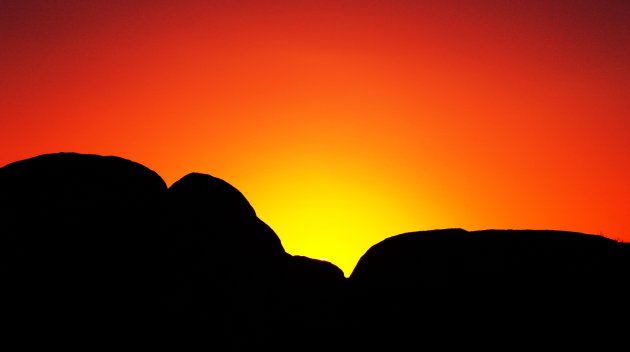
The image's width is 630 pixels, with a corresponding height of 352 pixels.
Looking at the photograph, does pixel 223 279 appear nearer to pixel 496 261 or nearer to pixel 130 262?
pixel 130 262

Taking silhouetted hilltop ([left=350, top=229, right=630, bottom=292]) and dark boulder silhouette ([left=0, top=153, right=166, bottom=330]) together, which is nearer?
silhouetted hilltop ([left=350, top=229, right=630, bottom=292])

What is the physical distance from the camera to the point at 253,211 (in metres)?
15.0

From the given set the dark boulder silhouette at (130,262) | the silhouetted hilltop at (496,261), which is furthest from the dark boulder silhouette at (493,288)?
the dark boulder silhouette at (130,262)

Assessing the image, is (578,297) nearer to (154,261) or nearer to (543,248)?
(543,248)

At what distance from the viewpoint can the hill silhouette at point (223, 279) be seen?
11.3m

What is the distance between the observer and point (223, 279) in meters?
13.1

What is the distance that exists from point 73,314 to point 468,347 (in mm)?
7191

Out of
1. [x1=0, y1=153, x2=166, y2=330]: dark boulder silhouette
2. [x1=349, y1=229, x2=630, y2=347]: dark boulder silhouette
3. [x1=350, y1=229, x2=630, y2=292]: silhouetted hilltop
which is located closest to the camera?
[x1=349, y1=229, x2=630, y2=347]: dark boulder silhouette

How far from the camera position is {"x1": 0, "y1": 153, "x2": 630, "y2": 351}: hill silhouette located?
11.3 meters

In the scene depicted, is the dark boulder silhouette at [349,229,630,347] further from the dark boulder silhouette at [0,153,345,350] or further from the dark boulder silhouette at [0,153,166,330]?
the dark boulder silhouette at [0,153,166,330]

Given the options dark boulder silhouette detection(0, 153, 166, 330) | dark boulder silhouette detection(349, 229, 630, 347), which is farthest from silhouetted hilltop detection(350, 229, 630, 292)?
dark boulder silhouette detection(0, 153, 166, 330)

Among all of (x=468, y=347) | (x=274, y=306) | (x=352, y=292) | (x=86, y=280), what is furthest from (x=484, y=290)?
(x=86, y=280)

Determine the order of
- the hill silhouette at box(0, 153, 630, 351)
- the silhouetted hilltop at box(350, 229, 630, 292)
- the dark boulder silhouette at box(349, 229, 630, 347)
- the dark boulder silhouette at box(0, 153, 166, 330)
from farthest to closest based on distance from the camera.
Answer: the dark boulder silhouette at box(0, 153, 166, 330) < the silhouetted hilltop at box(350, 229, 630, 292) < the hill silhouette at box(0, 153, 630, 351) < the dark boulder silhouette at box(349, 229, 630, 347)

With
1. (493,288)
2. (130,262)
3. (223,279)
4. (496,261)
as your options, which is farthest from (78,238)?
(496,261)
